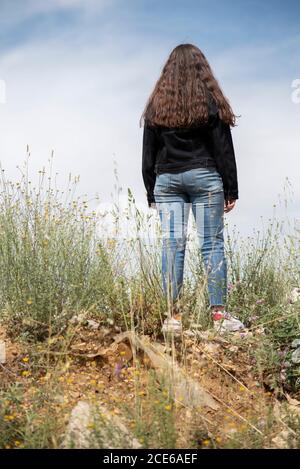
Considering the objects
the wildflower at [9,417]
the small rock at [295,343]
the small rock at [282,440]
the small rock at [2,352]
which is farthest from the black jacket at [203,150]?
the wildflower at [9,417]

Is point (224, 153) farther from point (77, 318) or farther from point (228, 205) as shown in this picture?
point (77, 318)

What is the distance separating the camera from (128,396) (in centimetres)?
437

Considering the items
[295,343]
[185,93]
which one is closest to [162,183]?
[185,93]

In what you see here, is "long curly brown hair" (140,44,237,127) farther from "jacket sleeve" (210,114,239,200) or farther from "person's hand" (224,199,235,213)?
"person's hand" (224,199,235,213)

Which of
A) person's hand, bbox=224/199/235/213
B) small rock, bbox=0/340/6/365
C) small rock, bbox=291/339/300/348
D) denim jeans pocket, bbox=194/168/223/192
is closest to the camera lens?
small rock, bbox=0/340/6/365

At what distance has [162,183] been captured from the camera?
554 cm

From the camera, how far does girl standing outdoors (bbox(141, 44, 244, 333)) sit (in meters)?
5.42

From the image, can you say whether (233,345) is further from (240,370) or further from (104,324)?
(104,324)

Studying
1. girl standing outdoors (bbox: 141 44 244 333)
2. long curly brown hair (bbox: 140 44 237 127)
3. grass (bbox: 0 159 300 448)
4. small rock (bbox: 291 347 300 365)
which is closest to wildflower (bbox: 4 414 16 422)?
grass (bbox: 0 159 300 448)

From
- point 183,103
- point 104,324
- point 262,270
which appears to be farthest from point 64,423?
point 262,270

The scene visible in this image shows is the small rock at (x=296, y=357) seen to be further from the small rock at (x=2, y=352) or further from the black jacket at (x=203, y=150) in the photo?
the small rock at (x=2, y=352)

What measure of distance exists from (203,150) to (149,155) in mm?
481

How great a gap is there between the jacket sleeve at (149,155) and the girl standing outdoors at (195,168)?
0.06 metres
